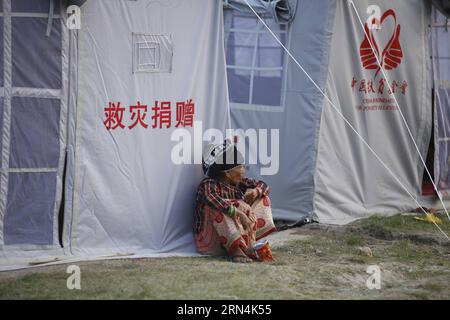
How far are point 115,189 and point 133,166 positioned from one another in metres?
0.24

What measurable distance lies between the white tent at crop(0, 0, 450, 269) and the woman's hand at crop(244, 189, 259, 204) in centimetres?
46

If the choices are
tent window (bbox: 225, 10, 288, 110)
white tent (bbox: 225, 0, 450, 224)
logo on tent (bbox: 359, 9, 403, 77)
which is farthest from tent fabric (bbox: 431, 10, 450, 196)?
tent window (bbox: 225, 10, 288, 110)

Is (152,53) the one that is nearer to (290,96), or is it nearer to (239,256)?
(239,256)

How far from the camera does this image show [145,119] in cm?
664

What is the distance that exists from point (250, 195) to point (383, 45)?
2736mm

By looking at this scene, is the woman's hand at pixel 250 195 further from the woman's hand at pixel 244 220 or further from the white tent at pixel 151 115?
the white tent at pixel 151 115

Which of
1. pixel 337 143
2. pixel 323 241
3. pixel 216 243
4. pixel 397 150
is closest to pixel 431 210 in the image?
pixel 397 150

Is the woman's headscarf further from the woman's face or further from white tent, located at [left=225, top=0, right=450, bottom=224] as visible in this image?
white tent, located at [left=225, top=0, right=450, bottom=224]

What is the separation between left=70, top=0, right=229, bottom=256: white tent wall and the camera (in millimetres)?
6324

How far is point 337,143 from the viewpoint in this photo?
827cm

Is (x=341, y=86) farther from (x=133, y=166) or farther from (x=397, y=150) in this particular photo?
(x=133, y=166)

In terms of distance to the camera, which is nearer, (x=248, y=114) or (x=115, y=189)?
(x=115, y=189)

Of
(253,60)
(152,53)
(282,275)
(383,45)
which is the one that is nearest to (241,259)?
(282,275)

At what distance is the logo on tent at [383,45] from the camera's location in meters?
8.41
